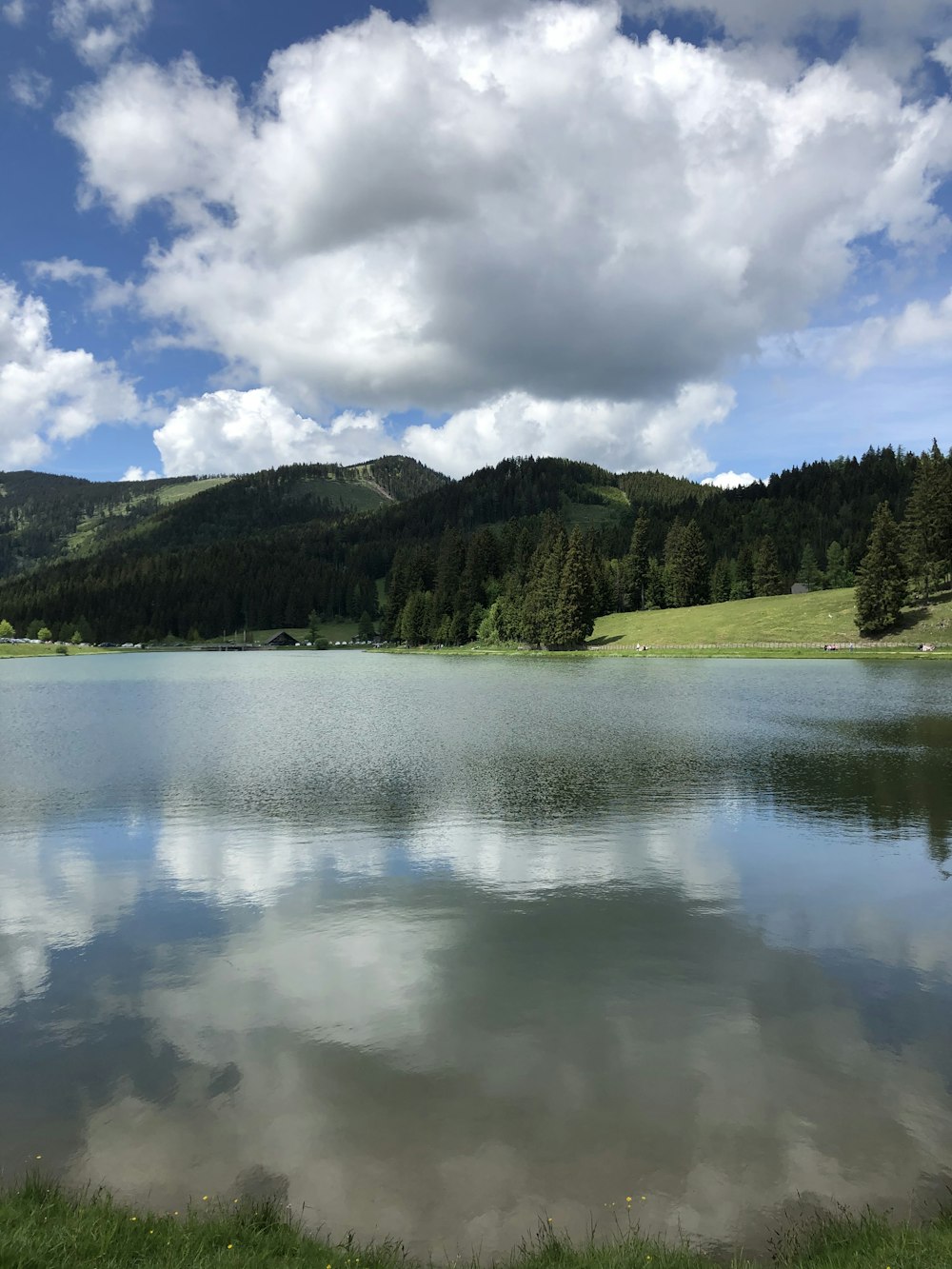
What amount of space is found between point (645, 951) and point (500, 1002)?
3.56 meters

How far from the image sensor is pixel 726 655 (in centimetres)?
11794

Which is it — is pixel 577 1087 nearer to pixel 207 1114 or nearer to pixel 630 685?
pixel 207 1114

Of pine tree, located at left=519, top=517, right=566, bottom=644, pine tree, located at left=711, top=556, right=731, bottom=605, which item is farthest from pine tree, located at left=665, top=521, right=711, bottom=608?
pine tree, located at left=519, top=517, right=566, bottom=644

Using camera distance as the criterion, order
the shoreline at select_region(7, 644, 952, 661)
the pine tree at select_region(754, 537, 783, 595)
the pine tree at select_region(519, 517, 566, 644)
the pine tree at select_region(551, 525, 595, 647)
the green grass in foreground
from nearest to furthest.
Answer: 1. the green grass in foreground
2. the shoreline at select_region(7, 644, 952, 661)
3. the pine tree at select_region(551, 525, 595, 647)
4. the pine tree at select_region(519, 517, 566, 644)
5. the pine tree at select_region(754, 537, 783, 595)

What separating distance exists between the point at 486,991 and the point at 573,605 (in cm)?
12497

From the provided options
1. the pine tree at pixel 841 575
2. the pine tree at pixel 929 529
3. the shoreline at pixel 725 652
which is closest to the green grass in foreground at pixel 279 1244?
the shoreline at pixel 725 652

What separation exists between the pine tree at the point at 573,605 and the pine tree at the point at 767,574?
57.2m

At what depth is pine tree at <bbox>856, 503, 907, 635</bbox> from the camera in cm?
11231

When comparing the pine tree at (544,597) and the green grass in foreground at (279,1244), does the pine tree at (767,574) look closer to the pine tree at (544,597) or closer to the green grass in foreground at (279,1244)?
the pine tree at (544,597)

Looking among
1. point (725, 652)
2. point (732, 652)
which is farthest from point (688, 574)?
point (732, 652)

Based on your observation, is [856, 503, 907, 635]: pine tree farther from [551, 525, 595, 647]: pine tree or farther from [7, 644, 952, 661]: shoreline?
[551, 525, 595, 647]: pine tree

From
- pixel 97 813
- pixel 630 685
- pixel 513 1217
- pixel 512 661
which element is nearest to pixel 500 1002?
pixel 513 1217

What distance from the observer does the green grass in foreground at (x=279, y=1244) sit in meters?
6.82

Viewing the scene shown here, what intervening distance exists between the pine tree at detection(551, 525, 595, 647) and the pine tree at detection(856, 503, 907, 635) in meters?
45.1
